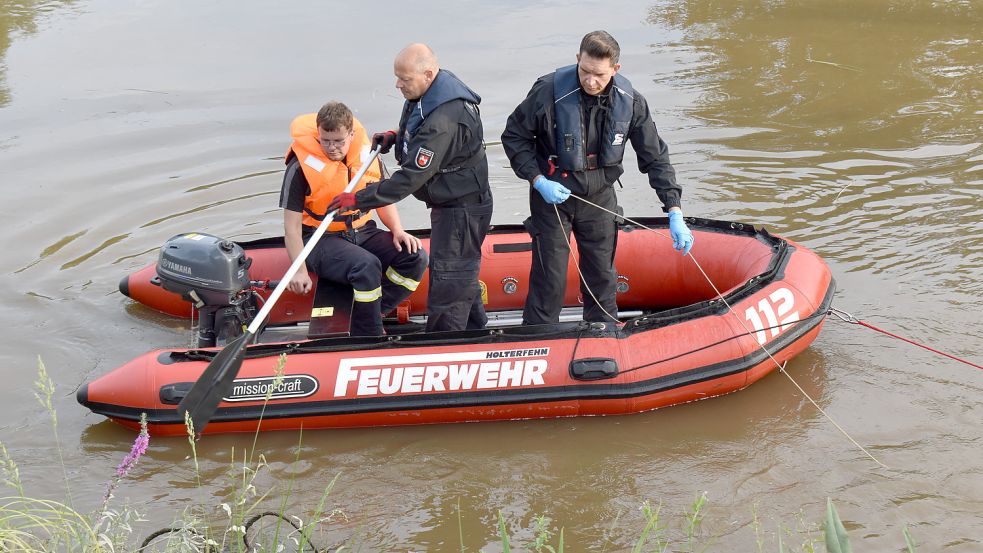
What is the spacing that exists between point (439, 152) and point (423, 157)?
8cm

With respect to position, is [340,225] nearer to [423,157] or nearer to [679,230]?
[423,157]

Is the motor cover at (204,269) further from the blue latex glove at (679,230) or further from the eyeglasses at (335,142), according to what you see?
the blue latex glove at (679,230)

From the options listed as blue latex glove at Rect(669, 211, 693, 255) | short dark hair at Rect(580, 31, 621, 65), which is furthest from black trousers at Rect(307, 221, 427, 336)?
short dark hair at Rect(580, 31, 621, 65)

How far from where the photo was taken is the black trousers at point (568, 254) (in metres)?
4.89

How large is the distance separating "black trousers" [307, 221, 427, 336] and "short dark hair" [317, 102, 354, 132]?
62 centimetres

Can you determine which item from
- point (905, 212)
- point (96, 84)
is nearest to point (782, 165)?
point (905, 212)

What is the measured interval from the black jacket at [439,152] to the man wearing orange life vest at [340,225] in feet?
1.10

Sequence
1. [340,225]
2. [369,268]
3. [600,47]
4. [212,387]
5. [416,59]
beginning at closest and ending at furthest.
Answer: [212,387] → [600,47] → [416,59] → [369,268] → [340,225]

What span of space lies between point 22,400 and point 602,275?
3001 millimetres

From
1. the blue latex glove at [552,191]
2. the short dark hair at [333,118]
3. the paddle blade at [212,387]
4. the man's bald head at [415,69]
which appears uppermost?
the man's bald head at [415,69]

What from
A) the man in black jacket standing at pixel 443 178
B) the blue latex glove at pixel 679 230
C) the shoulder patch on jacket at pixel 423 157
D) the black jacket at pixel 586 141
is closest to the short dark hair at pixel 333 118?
the man in black jacket standing at pixel 443 178

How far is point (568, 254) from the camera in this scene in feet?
16.6

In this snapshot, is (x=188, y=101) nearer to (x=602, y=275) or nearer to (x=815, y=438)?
(x=602, y=275)

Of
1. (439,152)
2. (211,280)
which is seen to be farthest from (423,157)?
(211,280)
